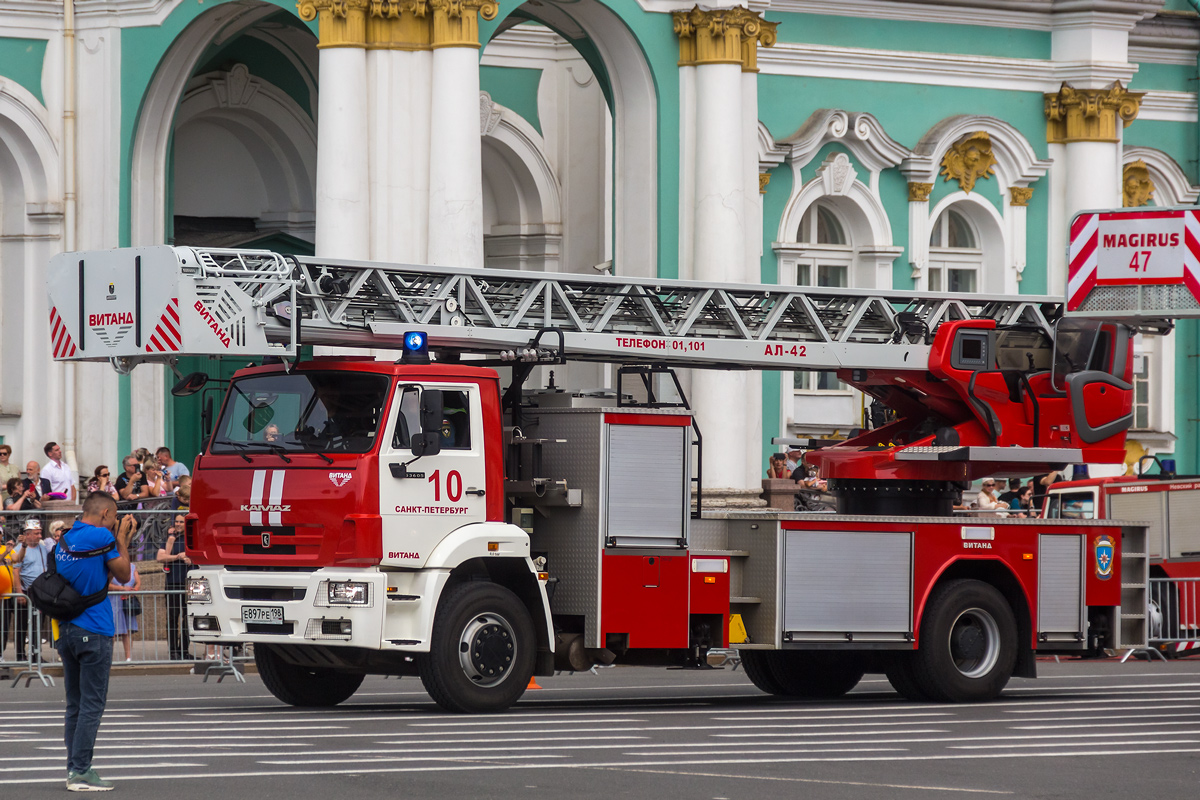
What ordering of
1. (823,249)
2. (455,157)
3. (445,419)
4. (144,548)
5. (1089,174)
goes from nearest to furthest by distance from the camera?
(445,419) < (144,548) < (455,157) < (823,249) < (1089,174)

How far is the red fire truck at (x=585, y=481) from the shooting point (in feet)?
54.4

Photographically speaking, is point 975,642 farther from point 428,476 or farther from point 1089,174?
point 1089,174

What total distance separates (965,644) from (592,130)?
16.8 m

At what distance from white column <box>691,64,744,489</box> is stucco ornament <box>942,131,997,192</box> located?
7930 millimetres

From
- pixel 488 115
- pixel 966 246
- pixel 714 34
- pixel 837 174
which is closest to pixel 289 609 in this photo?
pixel 714 34

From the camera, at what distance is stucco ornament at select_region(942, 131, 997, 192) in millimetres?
36250

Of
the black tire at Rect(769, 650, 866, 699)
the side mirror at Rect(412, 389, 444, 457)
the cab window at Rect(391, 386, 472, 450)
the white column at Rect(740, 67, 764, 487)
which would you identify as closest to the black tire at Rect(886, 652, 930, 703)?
the black tire at Rect(769, 650, 866, 699)

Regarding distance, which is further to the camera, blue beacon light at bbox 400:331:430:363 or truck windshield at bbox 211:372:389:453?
blue beacon light at bbox 400:331:430:363

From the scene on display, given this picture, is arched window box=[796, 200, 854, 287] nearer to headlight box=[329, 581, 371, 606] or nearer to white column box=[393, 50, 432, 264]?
white column box=[393, 50, 432, 264]

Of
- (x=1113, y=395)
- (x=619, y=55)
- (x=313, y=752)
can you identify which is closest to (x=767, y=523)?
(x=1113, y=395)

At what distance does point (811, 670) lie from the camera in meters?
19.8

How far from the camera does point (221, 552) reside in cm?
1702

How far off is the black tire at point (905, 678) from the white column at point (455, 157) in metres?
→ 9.14

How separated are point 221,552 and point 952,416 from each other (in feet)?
22.1
